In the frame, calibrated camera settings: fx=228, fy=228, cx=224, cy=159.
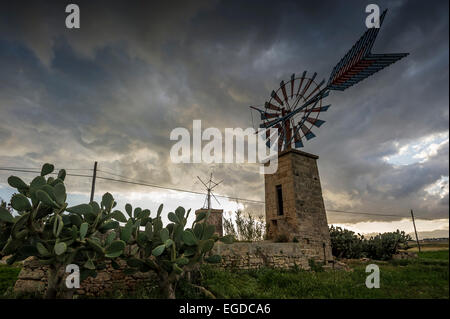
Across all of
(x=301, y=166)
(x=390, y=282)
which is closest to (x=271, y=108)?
Answer: (x=301, y=166)

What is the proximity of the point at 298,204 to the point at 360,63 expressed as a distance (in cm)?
611

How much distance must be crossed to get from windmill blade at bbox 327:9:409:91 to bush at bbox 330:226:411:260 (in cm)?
812

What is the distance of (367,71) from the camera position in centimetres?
877

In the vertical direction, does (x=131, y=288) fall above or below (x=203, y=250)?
below

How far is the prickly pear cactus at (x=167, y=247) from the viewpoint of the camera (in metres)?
4.88

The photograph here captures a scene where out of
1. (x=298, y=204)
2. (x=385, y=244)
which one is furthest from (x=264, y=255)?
(x=385, y=244)

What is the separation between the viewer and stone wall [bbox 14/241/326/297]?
17.8 ft

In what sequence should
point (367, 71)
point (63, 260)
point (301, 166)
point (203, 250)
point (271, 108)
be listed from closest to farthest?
point (63, 260) < point (203, 250) < point (367, 71) < point (301, 166) < point (271, 108)

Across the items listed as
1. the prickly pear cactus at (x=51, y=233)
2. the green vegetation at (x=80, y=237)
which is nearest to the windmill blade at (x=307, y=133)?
the green vegetation at (x=80, y=237)

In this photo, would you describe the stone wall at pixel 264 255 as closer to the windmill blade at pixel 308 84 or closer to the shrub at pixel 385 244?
the shrub at pixel 385 244

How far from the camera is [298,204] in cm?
996

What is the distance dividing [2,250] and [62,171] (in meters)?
1.81

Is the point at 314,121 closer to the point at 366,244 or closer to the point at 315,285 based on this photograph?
the point at 315,285
